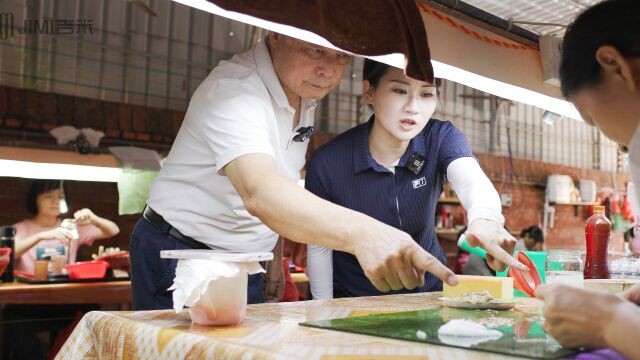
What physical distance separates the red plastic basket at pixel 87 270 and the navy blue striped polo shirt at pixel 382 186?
275 centimetres

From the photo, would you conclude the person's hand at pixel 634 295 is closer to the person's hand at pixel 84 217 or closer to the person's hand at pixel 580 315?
the person's hand at pixel 580 315

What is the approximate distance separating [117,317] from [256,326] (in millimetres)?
310

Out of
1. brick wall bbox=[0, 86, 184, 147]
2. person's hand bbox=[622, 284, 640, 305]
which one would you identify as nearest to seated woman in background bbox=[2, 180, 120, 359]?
brick wall bbox=[0, 86, 184, 147]

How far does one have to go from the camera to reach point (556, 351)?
113cm

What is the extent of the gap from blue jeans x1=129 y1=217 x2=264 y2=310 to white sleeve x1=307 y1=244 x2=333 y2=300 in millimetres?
343

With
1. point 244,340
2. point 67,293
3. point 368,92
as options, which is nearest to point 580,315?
point 244,340

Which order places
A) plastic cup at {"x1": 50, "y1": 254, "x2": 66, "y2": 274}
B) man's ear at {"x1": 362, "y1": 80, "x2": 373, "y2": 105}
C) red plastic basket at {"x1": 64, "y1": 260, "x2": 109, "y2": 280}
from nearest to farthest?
man's ear at {"x1": 362, "y1": 80, "x2": 373, "y2": 105}, red plastic basket at {"x1": 64, "y1": 260, "x2": 109, "y2": 280}, plastic cup at {"x1": 50, "y1": 254, "x2": 66, "y2": 274}

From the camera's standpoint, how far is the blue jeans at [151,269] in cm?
196

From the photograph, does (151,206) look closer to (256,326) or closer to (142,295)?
(142,295)

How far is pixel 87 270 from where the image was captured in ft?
15.3

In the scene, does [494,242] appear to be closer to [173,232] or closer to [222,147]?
[222,147]

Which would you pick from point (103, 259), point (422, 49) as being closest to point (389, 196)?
point (422, 49)

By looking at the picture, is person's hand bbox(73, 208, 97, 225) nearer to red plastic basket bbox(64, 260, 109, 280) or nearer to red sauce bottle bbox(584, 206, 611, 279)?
red plastic basket bbox(64, 260, 109, 280)

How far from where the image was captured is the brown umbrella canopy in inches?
67.2
